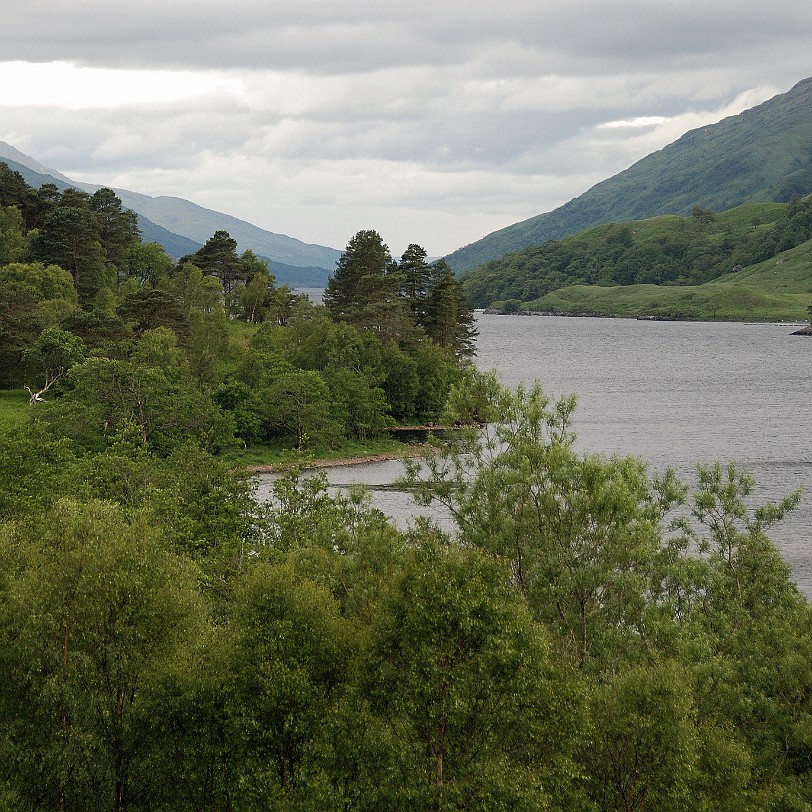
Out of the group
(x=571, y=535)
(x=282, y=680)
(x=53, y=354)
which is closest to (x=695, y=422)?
(x=53, y=354)

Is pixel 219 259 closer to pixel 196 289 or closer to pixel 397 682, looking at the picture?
pixel 196 289

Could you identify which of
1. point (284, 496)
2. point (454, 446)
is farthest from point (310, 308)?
point (454, 446)

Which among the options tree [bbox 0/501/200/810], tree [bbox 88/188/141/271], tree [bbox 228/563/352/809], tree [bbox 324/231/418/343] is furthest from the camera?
tree [bbox 88/188/141/271]

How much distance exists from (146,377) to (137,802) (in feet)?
244

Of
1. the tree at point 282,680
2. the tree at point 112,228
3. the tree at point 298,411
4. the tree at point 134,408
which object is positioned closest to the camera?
the tree at point 282,680

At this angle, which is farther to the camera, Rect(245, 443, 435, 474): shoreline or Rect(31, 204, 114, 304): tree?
Rect(31, 204, 114, 304): tree

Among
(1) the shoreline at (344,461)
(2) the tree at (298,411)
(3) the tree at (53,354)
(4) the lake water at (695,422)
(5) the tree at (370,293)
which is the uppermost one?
(5) the tree at (370,293)

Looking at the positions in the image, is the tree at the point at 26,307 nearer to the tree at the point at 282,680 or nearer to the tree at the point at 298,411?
the tree at the point at 298,411

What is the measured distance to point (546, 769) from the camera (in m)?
23.3

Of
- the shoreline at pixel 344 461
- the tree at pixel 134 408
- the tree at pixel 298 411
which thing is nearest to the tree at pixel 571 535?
the shoreline at pixel 344 461

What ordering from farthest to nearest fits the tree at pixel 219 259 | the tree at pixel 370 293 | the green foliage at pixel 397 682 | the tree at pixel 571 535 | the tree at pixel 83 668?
the tree at pixel 219 259 < the tree at pixel 370 293 < the tree at pixel 571 535 < the tree at pixel 83 668 < the green foliage at pixel 397 682

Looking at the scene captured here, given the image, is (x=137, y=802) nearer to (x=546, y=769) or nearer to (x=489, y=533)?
(x=546, y=769)

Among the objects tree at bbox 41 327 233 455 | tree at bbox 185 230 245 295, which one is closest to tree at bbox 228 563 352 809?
tree at bbox 41 327 233 455

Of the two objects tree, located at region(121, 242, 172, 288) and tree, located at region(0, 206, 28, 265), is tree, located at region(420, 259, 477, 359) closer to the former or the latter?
tree, located at region(121, 242, 172, 288)
